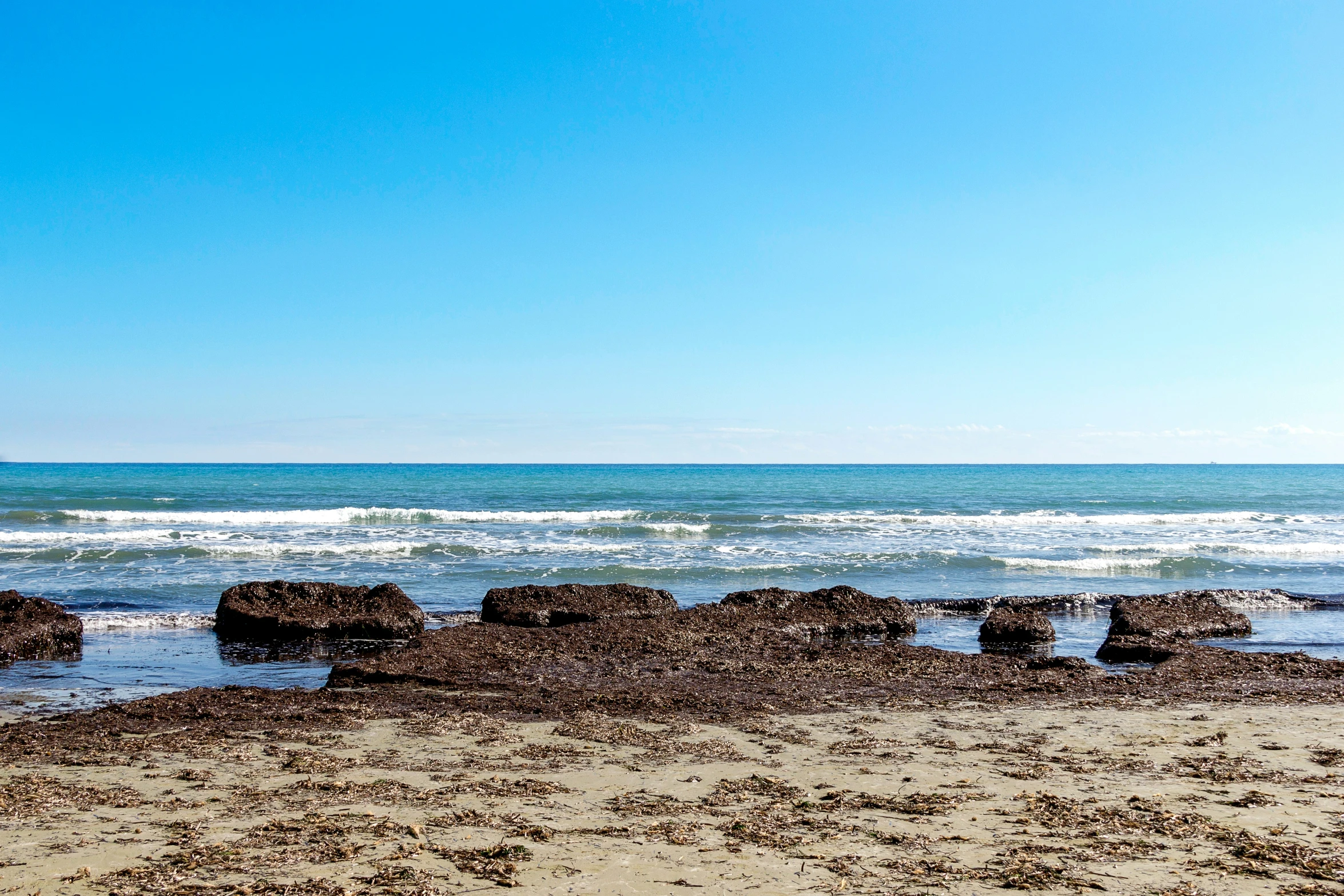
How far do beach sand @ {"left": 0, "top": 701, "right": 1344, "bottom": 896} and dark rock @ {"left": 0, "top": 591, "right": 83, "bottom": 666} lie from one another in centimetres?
488

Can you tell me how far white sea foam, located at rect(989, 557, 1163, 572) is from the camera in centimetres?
1973

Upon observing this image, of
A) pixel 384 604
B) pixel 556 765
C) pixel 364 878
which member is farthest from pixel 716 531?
pixel 364 878

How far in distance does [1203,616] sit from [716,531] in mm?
19101

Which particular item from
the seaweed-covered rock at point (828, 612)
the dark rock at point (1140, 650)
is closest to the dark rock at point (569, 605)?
the seaweed-covered rock at point (828, 612)

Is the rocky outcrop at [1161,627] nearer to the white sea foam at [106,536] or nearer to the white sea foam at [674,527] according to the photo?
the white sea foam at [674,527]

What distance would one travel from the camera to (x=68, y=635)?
10.4 meters

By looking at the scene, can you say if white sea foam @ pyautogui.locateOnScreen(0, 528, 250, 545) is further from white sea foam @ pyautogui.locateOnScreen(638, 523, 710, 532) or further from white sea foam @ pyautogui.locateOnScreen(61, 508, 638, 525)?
white sea foam @ pyautogui.locateOnScreen(638, 523, 710, 532)

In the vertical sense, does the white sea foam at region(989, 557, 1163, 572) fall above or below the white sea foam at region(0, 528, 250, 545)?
above

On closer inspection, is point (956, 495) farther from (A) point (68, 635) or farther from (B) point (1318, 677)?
(A) point (68, 635)

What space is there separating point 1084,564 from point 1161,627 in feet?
30.5

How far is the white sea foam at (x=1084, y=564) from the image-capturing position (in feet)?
64.7

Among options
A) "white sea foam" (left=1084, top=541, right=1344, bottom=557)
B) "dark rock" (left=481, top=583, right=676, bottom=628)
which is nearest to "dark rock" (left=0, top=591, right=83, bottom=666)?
"dark rock" (left=481, top=583, right=676, bottom=628)

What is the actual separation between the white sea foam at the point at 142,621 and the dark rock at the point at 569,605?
156 inches

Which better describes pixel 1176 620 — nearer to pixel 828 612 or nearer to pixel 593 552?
pixel 828 612
